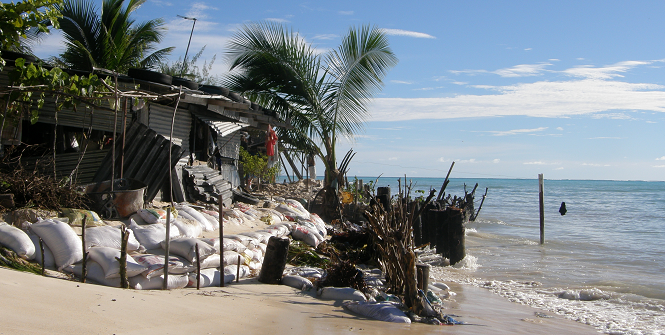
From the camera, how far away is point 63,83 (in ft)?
19.7

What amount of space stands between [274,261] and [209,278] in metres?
0.81

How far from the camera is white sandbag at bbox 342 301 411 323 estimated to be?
475 cm

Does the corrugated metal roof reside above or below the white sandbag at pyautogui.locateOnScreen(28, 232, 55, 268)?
above

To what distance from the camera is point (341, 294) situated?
5.46 m

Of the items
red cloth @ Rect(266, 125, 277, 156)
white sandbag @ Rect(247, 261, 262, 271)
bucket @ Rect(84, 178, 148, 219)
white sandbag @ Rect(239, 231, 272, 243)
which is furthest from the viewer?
red cloth @ Rect(266, 125, 277, 156)

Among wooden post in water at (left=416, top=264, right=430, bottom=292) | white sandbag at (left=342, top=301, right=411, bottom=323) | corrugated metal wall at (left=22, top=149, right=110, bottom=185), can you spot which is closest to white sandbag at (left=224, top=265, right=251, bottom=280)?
white sandbag at (left=342, top=301, right=411, bottom=323)

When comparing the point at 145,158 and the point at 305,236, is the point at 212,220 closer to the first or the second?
the point at 145,158

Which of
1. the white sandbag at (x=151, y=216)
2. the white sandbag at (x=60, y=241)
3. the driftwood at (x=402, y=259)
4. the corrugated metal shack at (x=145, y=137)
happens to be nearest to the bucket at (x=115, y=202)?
the white sandbag at (x=151, y=216)

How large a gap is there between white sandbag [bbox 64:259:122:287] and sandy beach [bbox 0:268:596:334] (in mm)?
332

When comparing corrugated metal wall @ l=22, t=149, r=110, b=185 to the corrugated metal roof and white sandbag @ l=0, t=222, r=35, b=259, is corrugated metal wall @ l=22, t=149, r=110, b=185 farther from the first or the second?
white sandbag @ l=0, t=222, r=35, b=259

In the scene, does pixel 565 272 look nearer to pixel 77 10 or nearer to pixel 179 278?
pixel 179 278

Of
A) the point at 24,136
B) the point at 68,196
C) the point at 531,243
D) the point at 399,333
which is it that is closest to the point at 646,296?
the point at 399,333

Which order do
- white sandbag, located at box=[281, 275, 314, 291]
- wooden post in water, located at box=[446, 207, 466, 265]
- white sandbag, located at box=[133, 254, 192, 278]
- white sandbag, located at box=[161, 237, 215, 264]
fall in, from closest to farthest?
white sandbag, located at box=[133, 254, 192, 278], white sandbag, located at box=[161, 237, 215, 264], white sandbag, located at box=[281, 275, 314, 291], wooden post in water, located at box=[446, 207, 466, 265]

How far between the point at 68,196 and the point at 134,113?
2.76 metres
